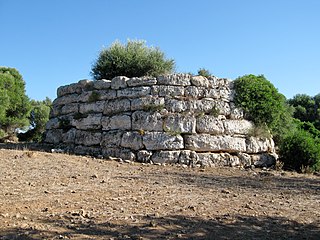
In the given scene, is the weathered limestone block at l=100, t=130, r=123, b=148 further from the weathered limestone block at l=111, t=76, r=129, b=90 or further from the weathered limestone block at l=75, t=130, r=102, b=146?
the weathered limestone block at l=111, t=76, r=129, b=90

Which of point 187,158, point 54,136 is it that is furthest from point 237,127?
point 54,136

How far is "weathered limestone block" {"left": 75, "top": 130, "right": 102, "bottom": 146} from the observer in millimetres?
9359

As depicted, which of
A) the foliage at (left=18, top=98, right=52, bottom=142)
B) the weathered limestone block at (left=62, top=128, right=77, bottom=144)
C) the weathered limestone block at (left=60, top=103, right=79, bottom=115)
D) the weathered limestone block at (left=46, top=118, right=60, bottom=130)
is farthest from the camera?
the foliage at (left=18, top=98, right=52, bottom=142)

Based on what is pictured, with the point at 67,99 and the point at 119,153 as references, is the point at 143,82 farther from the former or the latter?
the point at 67,99

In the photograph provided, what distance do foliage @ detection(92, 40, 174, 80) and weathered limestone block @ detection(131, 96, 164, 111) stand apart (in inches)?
70.6

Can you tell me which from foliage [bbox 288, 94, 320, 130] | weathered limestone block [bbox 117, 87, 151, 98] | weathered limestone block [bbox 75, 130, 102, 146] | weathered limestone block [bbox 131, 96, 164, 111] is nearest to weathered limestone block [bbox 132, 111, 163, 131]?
weathered limestone block [bbox 131, 96, 164, 111]

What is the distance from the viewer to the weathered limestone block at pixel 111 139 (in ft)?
29.5

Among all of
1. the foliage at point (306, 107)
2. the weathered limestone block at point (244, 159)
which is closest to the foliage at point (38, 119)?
the weathered limestone block at point (244, 159)

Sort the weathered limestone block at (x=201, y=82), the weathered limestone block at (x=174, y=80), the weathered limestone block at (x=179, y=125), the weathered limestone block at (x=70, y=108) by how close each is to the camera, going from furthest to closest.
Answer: the weathered limestone block at (x=70, y=108) < the weathered limestone block at (x=201, y=82) < the weathered limestone block at (x=174, y=80) < the weathered limestone block at (x=179, y=125)

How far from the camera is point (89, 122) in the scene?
9.64 metres

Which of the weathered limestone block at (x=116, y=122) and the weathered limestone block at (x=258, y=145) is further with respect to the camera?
the weathered limestone block at (x=258, y=145)

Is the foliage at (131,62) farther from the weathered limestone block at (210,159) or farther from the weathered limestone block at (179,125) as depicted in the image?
the weathered limestone block at (210,159)

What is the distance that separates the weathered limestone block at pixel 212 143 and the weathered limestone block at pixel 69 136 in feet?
11.0

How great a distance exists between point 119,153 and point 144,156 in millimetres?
711
